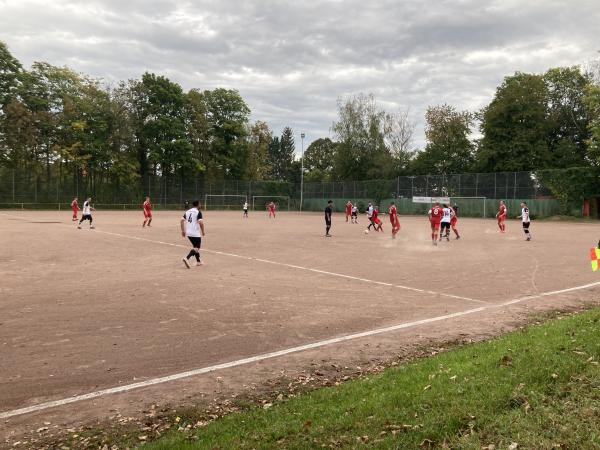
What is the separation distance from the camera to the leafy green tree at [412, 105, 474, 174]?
230ft

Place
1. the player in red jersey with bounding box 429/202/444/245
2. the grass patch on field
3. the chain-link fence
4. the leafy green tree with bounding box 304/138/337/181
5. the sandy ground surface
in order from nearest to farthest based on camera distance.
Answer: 1. the grass patch on field
2. the sandy ground surface
3. the player in red jersey with bounding box 429/202/444/245
4. the chain-link fence
5. the leafy green tree with bounding box 304/138/337/181

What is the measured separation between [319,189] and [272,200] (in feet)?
24.0

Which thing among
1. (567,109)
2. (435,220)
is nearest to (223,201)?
(567,109)

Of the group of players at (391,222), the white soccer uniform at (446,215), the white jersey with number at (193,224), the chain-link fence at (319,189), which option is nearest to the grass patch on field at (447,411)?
the group of players at (391,222)

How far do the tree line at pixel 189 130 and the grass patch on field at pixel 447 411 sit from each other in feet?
166

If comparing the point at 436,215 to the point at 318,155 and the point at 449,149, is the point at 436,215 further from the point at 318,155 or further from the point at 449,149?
the point at 318,155

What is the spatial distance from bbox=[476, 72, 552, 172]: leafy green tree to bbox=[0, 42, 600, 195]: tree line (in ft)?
0.40

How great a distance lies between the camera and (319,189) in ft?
243

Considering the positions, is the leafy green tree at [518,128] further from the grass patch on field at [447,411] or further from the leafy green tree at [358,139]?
the grass patch on field at [447,411]

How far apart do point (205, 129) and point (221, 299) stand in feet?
210

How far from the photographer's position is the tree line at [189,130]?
190ft

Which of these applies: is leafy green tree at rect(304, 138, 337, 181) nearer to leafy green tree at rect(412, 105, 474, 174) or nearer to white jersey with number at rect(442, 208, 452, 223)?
leafy green tree at rect(412, 105, 474, 174)

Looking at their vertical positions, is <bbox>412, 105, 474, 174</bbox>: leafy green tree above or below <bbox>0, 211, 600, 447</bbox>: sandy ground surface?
above

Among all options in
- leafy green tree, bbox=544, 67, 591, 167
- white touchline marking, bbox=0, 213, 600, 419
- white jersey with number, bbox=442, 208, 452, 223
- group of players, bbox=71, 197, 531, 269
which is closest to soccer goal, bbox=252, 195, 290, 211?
group of players, bbox=71, 197, 531, 269
